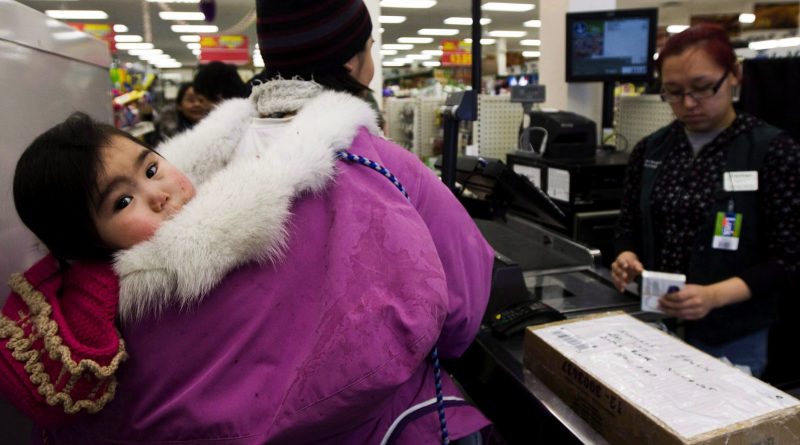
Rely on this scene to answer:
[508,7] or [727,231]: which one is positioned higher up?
[508,7]

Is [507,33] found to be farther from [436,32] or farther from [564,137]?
[564,137]

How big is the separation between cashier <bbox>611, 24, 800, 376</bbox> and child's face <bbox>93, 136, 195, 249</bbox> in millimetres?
1263

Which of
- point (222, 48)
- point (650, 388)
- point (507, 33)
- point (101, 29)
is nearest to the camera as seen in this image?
point (650, 388)

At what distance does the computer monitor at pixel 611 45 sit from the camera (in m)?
2.99

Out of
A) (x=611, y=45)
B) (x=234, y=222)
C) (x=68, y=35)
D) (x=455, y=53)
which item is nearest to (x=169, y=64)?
(x=455, y=53)

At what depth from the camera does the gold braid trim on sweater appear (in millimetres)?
674

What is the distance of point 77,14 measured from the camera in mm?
13250

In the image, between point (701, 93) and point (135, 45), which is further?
point (135, 45)

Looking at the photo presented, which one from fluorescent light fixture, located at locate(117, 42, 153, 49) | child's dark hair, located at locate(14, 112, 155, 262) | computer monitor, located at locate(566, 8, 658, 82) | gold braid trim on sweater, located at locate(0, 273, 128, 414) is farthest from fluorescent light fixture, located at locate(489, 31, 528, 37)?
gold braid trim on sweater, located at locate(0, 273, 128, 414)

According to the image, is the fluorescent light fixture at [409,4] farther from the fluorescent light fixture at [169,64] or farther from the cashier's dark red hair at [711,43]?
the fluorescent light fixture at [169,64]

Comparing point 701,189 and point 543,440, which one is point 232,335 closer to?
point 543,440

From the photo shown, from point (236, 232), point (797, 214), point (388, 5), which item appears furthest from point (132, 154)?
point (388, 5)

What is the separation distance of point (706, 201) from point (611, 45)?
172cm

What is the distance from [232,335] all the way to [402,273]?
0.24 metres
